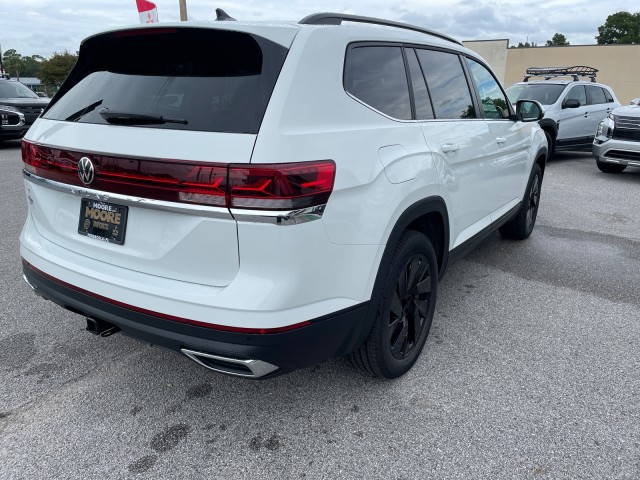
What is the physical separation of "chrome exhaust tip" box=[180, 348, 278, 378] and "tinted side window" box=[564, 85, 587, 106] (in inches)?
419

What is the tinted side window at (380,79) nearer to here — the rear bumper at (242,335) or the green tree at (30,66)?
the rear bumper at (242,335)

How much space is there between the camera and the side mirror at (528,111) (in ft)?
15.3

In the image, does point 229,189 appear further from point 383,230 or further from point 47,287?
point 47,287

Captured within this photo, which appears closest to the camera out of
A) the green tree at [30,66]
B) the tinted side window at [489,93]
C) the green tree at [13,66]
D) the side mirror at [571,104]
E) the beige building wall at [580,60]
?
the tinted side window at [489,93]

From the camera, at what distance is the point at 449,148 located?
299cm

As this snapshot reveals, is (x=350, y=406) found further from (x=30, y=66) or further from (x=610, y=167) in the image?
(x=30, y=66)

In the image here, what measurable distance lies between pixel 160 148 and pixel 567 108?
1058 centimetres

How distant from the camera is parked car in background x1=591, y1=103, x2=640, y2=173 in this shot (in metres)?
8.81

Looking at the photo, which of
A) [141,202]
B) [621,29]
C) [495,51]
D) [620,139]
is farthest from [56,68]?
[621,29]

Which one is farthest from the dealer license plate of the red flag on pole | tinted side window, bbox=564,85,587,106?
tinted side window, bbox=564,85,587,106

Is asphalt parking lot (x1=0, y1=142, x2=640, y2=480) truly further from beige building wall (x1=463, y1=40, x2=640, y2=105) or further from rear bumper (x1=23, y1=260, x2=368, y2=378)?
beige building wall (x1=463, y1=40, x2=640, y2=105)

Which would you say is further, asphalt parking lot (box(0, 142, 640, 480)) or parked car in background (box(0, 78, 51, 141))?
parked car in background (box(0, 78, 51, 141))

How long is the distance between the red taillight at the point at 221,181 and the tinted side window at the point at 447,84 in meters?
1.42

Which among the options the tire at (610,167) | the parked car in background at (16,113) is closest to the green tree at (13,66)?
the parked car in background at (16,113)
